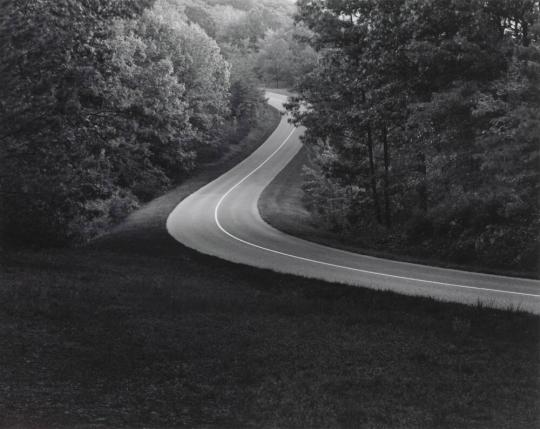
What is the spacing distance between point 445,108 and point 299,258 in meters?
7.02

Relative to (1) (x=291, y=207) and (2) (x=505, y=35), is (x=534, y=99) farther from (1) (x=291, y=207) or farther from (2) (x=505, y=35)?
(1) (x=291, y=207)

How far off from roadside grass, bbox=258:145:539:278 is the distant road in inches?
22.3

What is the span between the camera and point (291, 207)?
39.1m

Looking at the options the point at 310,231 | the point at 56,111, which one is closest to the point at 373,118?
the point at 310,231

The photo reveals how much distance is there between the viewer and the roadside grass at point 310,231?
19.8m

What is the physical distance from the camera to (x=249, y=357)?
29.8 feet

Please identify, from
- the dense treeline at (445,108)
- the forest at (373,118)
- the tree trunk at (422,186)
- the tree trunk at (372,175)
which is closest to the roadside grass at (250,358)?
the forest at (373,118)

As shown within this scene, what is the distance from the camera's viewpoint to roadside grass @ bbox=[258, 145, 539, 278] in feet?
65.1

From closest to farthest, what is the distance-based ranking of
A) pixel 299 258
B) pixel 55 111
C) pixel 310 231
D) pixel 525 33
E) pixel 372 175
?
pixel 55 111
pixel 525 33
pixel 299 258
pixel 372 175
pixel 310 231

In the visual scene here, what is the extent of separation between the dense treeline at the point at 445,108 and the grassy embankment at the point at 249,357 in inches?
270

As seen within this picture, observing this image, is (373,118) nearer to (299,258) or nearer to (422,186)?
(422,186)

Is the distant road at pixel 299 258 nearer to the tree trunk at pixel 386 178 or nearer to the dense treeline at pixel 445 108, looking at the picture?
the dense treeline at pixel 445 108

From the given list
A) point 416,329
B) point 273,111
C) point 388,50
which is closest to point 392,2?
point 388,50

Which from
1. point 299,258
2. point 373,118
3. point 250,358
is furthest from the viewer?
point 373,118
